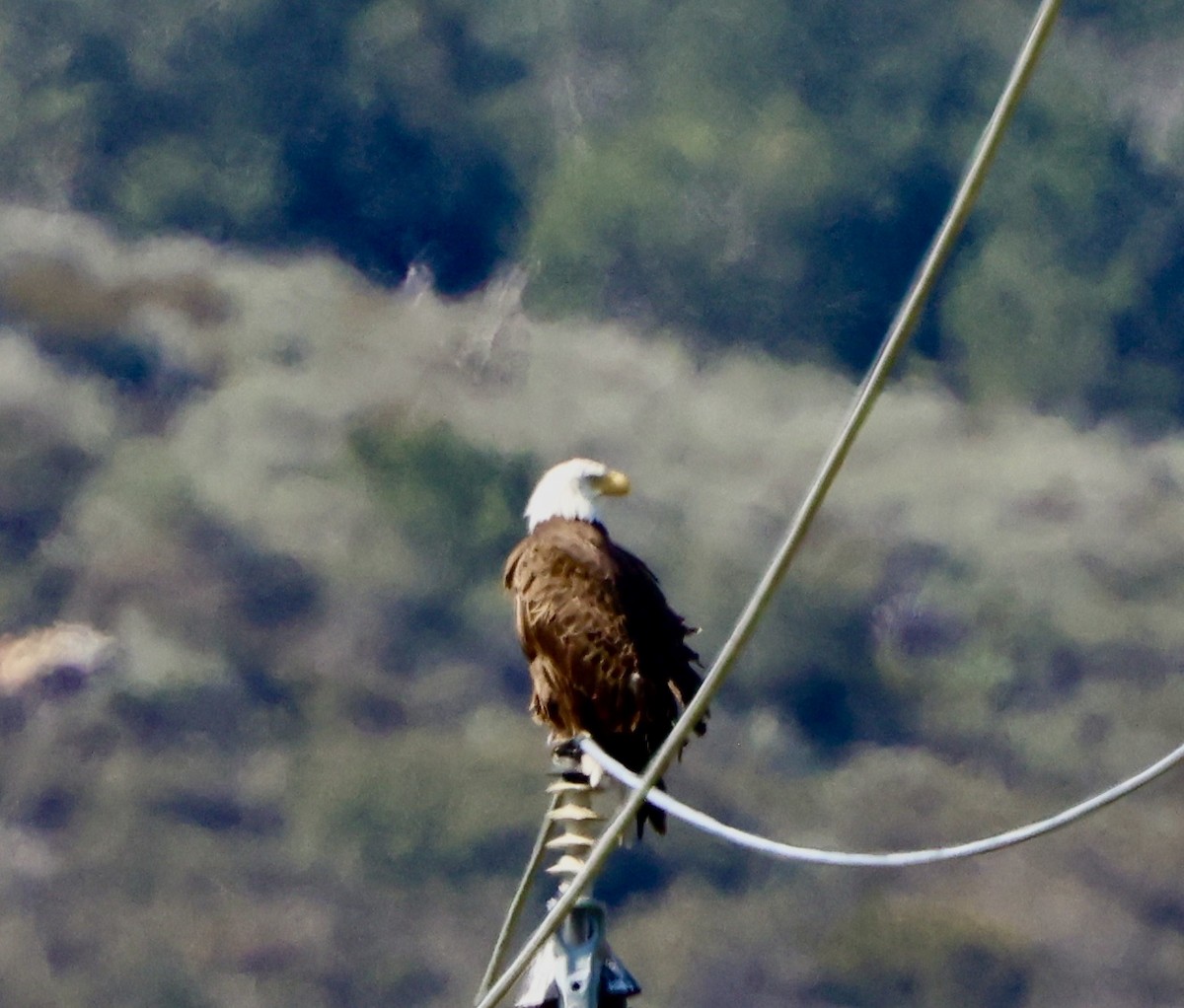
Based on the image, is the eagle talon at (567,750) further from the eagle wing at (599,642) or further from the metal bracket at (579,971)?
the metal bracket at (579,971)

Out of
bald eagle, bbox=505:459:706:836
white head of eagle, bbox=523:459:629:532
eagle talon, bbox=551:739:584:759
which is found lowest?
eagle talon, bbox=551:739:584:759

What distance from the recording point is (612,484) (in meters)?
11.5

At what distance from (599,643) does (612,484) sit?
1.23 m

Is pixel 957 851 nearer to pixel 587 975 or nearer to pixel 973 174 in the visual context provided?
pixel 587 975

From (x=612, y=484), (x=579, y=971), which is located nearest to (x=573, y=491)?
(x=612, y=484)

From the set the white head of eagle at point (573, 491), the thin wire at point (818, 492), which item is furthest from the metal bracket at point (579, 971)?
the white head of eagle at point (573, 491)

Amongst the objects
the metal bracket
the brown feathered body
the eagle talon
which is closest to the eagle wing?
the brown feathered body

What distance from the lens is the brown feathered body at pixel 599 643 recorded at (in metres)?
10.2

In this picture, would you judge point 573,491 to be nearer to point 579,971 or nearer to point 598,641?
point 598,641

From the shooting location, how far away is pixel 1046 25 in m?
6.03

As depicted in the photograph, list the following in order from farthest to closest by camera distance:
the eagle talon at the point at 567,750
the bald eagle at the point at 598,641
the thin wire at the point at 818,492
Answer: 1. the bald eagle at the point at 598,641
2. the eagle talon at the point at 567,750
3. the thin wire at the point at 818,492

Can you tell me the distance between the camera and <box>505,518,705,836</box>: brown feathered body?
10156 mm

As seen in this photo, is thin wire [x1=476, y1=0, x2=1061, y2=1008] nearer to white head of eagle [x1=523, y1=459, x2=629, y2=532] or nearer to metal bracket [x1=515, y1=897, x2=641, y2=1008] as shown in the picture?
metal bracket [x1=515, y1=897, x2=641, y2=1008]

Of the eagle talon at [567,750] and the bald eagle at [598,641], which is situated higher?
the bald eagle at [598,641]
